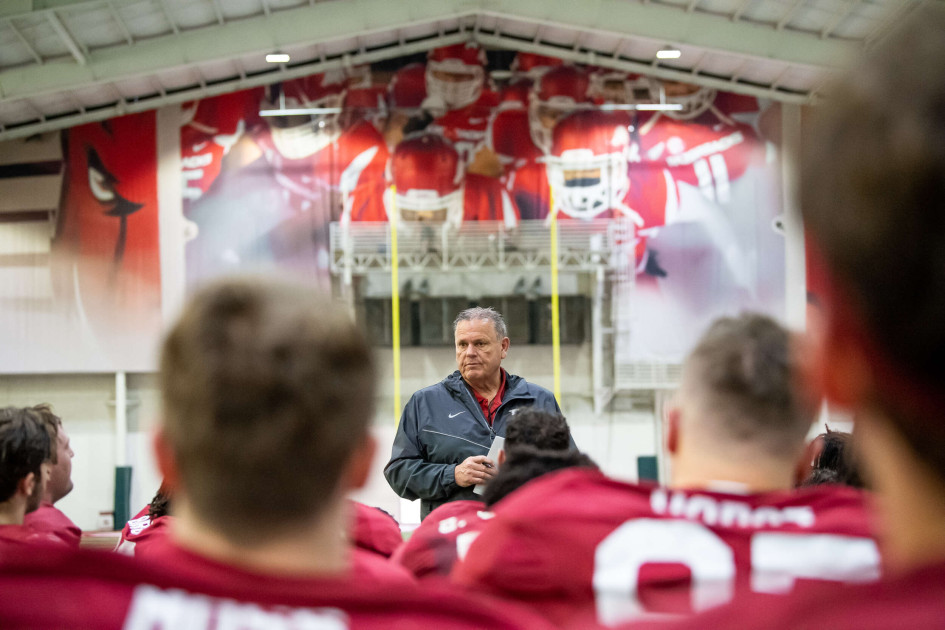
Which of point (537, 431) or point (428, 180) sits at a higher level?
point (428, 180)

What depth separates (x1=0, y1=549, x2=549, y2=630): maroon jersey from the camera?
879 mm

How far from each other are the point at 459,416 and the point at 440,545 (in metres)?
2.26

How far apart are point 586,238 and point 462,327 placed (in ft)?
30.2

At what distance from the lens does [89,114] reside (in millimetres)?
13375

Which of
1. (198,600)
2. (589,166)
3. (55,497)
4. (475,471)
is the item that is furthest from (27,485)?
(589,166)

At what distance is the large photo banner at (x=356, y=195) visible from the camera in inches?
523

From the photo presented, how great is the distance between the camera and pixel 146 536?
274 centimetres

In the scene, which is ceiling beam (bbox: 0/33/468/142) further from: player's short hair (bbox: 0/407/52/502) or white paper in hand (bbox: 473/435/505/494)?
player's short hair (bbox: 0/407/52/502)

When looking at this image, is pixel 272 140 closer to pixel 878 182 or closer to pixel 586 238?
pixel 586 238

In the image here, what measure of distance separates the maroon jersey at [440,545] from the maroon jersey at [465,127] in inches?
468

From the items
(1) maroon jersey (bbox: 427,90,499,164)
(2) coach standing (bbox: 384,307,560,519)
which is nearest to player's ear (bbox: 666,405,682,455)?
(2) coach standing (bbox: 384,307,560,519)

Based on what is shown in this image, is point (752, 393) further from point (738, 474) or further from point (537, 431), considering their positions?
point (537, 431)

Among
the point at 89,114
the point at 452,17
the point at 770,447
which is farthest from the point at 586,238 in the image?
the point at 770,447

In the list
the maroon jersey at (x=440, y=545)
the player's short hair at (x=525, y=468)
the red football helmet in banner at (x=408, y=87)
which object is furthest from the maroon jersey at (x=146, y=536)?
the red football helmet in banner at (x=408, y=87)
